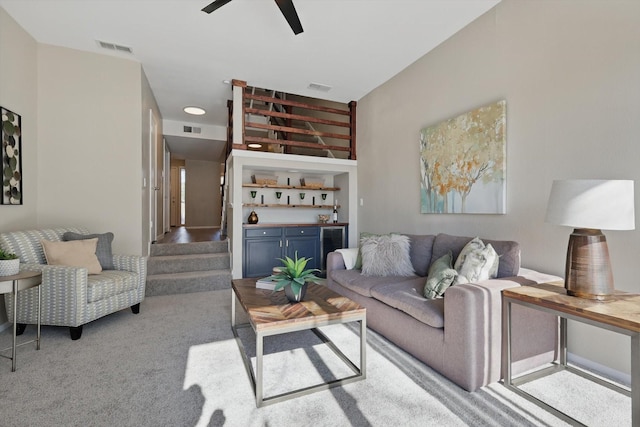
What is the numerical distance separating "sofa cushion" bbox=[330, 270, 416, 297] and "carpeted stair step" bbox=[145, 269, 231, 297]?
182cm

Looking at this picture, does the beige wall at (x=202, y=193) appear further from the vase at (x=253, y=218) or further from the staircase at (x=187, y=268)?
the vase at (x=253, y=218)

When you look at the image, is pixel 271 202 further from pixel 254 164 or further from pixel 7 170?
pixel 7 170

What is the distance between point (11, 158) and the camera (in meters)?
2.89

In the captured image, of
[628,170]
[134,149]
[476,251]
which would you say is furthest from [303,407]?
[134,149]

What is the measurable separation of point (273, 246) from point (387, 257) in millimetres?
2094

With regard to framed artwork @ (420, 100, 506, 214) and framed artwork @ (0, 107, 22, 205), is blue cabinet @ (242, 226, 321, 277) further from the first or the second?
framed artwork @ (0, 107, 22, 205)

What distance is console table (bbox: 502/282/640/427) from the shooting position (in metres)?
1.24

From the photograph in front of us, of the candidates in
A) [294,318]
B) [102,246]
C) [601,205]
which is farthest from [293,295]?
[102,246]

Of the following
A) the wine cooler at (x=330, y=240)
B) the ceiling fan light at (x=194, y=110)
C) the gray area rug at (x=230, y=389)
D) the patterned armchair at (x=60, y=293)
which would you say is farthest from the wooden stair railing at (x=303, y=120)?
the gray area rug at (x=230, y=389)

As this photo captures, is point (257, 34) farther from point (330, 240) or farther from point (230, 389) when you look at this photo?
point (230, 389)

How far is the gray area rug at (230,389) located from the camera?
1.53 meters

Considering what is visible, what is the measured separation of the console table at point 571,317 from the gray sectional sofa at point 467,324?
55 mm

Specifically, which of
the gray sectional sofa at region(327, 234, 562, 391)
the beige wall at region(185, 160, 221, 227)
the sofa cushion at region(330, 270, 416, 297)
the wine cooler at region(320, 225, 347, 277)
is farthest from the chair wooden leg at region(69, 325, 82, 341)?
the beige wall at region(185, 160, 221, 227)

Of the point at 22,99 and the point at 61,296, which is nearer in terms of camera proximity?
the point at 61,296
